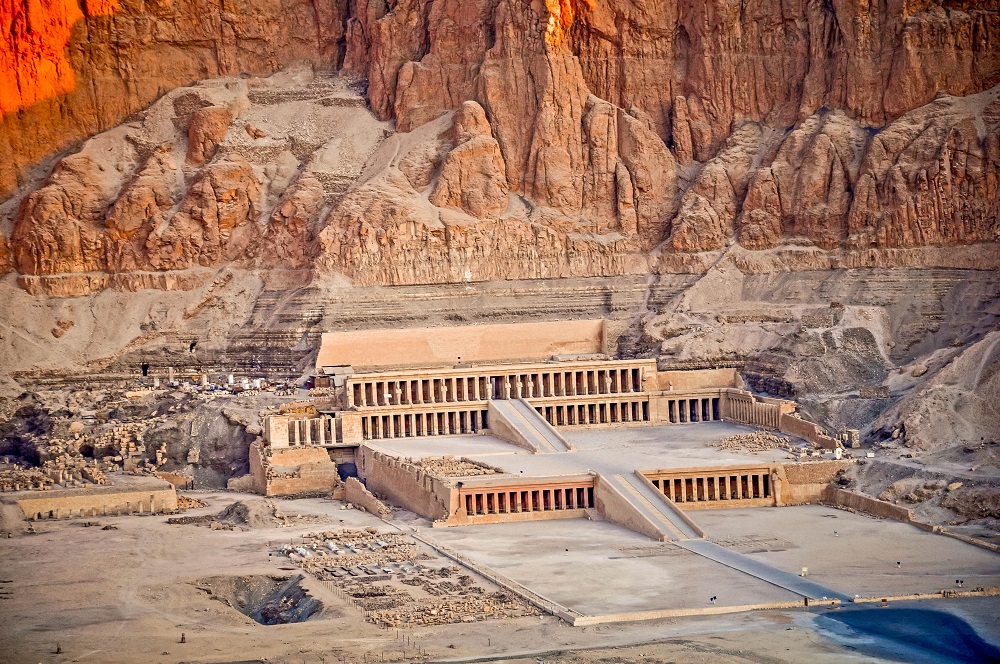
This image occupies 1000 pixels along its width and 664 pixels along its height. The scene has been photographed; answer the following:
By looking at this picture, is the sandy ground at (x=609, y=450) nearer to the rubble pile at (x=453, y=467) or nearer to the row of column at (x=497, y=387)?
the rubble pile at (x=453, y=467)

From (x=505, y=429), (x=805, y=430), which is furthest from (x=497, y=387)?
(x=805, y=430)

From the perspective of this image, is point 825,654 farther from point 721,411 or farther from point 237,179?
point 237,179

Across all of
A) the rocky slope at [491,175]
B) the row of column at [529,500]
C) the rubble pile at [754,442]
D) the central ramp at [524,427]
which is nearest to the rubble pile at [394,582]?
the row of column at [529,500]

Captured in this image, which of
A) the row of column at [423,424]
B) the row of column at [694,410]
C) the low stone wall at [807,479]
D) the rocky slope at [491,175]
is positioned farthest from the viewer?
the rocky slope at [491,175]

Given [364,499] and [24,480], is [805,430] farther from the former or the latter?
[24,480]

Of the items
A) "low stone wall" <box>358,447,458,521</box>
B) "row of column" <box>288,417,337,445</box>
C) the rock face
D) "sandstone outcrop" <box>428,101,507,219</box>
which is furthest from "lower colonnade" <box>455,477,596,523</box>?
"sandstone outcrop" <box>428,101,507,219</box>

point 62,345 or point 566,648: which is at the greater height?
point 62,345

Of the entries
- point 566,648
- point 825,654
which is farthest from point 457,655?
point 825,654
